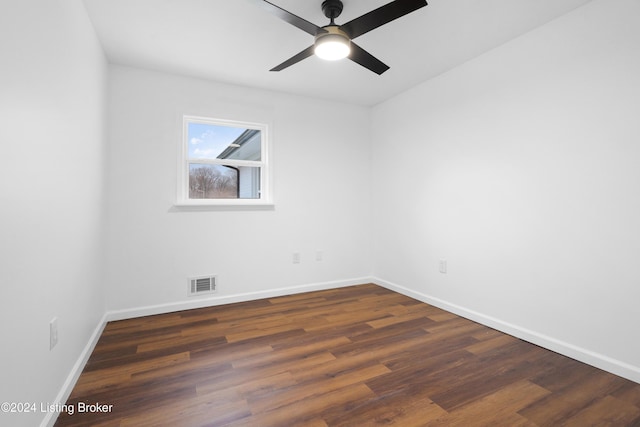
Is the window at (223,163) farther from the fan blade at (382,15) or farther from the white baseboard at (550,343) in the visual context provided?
the white baseboard at (550,343)

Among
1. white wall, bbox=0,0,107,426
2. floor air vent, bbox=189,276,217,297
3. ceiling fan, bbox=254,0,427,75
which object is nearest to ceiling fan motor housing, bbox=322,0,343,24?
ceiling fan, bbox=254,0,427,75

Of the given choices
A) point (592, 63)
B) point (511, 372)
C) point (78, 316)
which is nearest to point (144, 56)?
point (78, 316)

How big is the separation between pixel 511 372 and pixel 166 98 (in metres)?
3.81

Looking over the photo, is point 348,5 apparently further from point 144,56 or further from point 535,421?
point 535,421

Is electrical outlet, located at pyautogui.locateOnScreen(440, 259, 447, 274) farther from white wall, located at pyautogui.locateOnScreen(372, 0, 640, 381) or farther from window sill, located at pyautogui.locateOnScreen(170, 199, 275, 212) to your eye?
window sill, located at pyautogui.locateOnScreen(170, 199, 275, 212)

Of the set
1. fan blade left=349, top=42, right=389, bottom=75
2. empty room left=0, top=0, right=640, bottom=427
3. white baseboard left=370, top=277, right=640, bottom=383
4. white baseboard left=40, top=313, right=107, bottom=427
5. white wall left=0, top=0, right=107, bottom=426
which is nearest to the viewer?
white wall left=0, top=0, right=107, bottom=426

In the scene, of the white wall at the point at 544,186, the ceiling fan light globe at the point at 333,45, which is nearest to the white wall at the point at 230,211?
the white wall at the point at 544,186

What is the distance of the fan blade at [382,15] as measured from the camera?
1604 mm

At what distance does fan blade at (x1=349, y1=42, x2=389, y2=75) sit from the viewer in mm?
2083

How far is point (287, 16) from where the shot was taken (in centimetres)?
176

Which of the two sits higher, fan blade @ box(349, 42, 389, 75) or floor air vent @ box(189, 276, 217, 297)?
fan blade @ box(349, 42, 389, 75)

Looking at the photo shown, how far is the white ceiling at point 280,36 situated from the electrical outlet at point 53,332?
6.77ft

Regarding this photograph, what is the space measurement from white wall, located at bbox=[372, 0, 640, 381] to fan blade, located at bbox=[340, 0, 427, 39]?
1.42 meters

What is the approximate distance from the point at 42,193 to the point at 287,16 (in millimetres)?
1568
